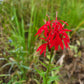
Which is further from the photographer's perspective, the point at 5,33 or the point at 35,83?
the point at 5,33

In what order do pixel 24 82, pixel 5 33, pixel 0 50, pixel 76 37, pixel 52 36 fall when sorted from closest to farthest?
pixel 52 36, pixel 24 82, pixel 0 50, pixel 5 33, pixel 76 37

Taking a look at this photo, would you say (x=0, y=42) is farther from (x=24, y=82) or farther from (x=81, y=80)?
(x=81, y=80)

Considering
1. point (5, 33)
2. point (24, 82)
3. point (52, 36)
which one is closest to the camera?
point (52, 36)

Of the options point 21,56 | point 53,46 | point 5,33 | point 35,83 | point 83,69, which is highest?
point 5,33

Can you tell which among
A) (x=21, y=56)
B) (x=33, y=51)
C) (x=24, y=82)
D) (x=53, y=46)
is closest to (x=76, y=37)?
(x=33, y=51)

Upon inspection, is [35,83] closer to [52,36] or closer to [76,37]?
[52,36]

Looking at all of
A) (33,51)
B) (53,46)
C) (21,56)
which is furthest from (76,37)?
(53,46)

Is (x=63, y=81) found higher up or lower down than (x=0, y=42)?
lower down

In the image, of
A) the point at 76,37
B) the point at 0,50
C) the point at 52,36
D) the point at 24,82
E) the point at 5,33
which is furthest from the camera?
the point at 76,37

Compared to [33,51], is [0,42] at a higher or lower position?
higher
